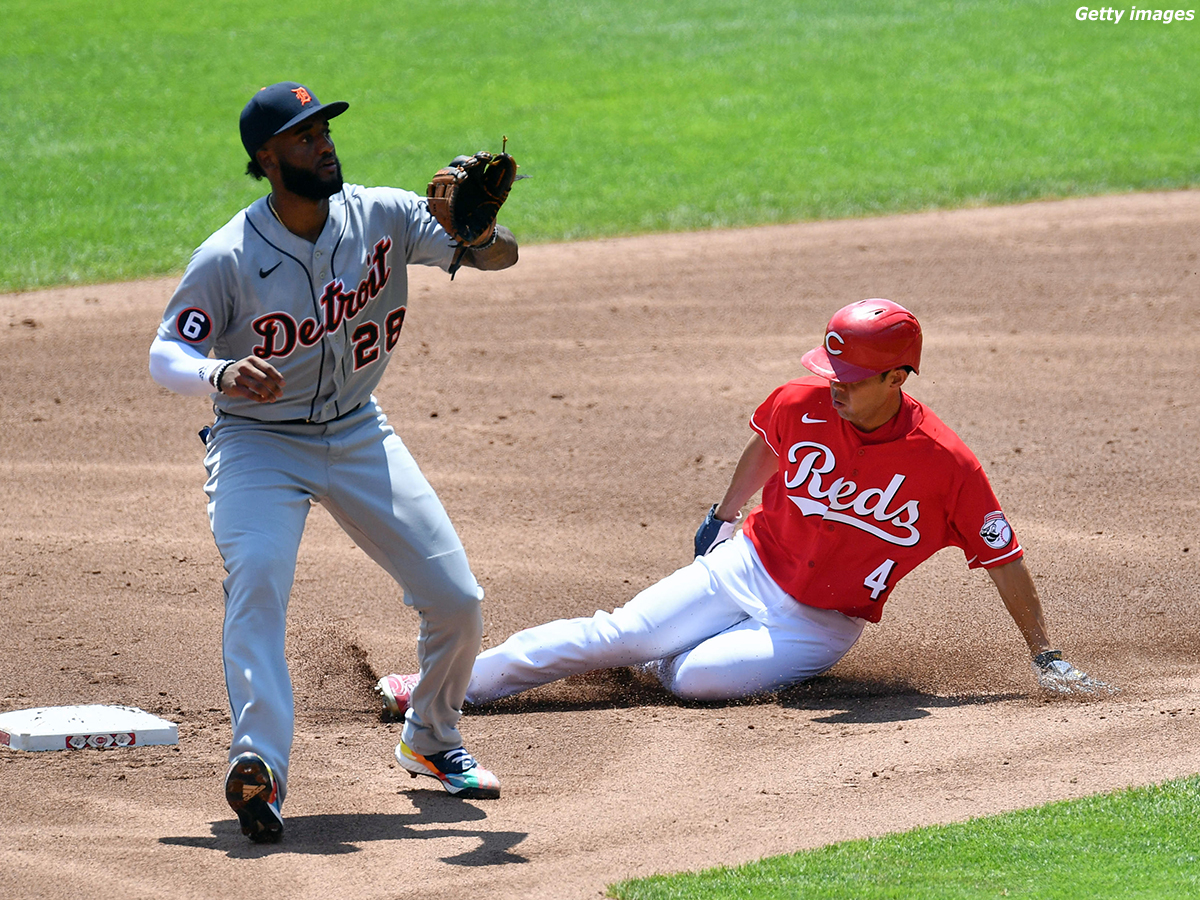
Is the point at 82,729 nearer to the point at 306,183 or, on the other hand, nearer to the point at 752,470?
the point at 306,183

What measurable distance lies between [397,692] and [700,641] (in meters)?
1.08

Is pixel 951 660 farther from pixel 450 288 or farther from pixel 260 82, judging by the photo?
pixel 260 82

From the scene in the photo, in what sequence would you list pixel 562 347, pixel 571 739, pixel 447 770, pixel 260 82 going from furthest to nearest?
1. pixel 260 82
2. pixel 562 347
3. pixel 571 739
4. pixel 447 770

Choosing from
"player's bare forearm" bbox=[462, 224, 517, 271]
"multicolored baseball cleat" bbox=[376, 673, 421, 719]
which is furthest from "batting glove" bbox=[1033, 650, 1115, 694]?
"player's bare forearm" bbox=[462, 224, 517, 271]

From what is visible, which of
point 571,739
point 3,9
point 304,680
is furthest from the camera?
point 3,9

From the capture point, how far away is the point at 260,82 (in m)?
17.1

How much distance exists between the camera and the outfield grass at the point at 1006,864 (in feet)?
11.4

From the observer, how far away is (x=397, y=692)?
4.94 m

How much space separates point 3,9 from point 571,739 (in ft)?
58.8

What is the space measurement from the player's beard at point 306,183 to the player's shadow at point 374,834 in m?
1.76

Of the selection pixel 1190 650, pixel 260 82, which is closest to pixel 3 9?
pixel 260 82

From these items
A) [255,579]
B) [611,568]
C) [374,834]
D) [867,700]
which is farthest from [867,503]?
[255,579]

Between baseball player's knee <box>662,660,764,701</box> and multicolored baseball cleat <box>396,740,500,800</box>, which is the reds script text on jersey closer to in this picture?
multicolored baseball cleat <box>396,740,500,800</box>

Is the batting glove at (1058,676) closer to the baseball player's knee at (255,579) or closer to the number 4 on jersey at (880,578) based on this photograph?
the number 4 on jersey at (880,578)
